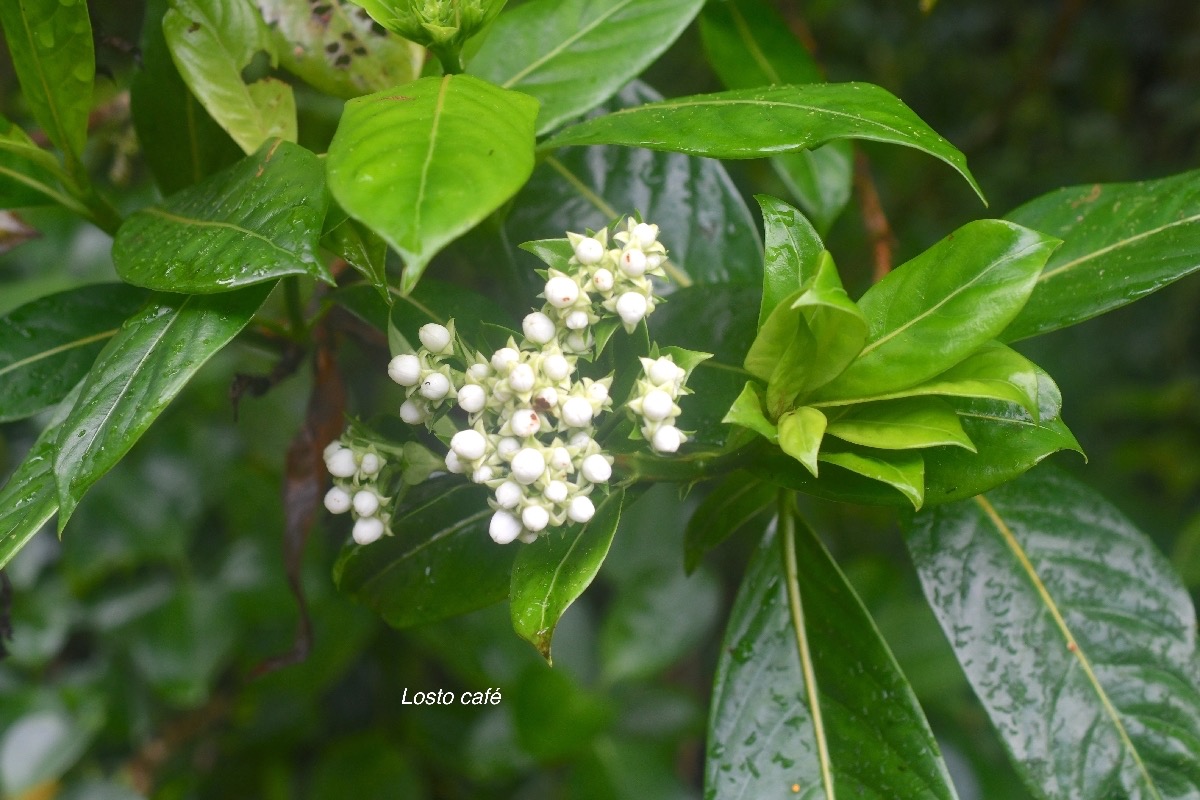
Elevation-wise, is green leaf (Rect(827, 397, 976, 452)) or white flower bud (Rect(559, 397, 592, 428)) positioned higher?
green leaf (Rect(827, 397, 976, 452))

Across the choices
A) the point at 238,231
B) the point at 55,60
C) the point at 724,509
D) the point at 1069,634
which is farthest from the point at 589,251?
the point at 1069,634

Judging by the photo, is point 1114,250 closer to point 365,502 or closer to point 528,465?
point 528,465

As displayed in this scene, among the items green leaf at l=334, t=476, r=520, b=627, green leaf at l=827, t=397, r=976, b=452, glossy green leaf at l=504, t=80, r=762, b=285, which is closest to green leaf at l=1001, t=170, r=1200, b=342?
green leaf at l=827, t=397, r=976, b=452

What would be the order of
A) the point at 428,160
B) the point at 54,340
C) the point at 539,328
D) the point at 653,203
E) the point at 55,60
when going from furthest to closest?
the point at 653,203 < the point at 54,340 < the point at 55,60 < the point at 539,328 < the point at 428,160

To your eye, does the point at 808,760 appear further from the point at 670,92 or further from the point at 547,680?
the point at 670,92

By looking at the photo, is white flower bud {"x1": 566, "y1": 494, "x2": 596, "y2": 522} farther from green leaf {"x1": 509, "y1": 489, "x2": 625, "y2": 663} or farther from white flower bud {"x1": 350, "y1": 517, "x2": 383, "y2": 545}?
white flower bud {"x1": 350, "y1": 517, "x2": 383, "y2": 545}

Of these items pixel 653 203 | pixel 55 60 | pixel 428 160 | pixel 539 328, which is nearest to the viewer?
pixel 428 160
